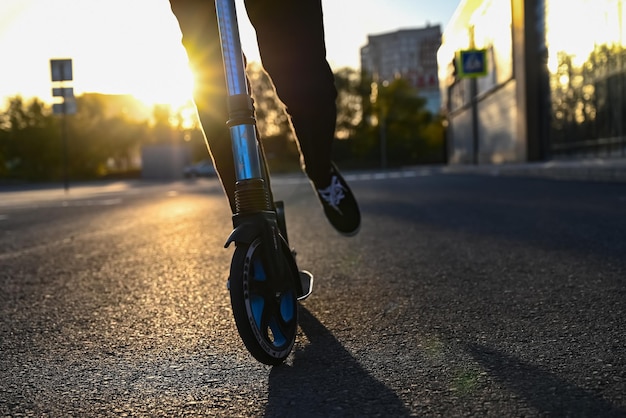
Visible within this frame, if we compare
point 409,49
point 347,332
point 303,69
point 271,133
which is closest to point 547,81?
point 303,69

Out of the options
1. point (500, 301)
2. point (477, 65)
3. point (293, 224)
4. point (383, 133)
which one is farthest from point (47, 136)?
point (500, 301)

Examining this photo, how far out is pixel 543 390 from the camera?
4.58ft

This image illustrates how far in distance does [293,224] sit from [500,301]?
3.32 metres

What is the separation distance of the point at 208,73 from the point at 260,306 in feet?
2.73

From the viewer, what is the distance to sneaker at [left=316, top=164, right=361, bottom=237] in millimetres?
2701

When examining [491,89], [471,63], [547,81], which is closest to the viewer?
[547,81]

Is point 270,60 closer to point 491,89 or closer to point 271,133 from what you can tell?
point 491,89

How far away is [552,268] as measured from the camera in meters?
2.97

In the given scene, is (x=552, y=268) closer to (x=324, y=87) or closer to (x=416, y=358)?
(x=324, y=87)

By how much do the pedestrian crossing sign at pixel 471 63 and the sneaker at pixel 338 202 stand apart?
25.1 meters

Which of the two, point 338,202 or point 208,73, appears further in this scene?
point 338,202

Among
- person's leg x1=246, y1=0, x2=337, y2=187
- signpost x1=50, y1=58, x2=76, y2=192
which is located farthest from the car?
person's leg x1=246, y1=0, x2=337, y2=187

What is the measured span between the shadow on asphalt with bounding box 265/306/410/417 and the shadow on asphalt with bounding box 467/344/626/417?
26cm

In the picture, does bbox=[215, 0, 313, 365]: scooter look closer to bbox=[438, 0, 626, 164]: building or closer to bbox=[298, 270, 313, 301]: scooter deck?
bbox=[298, 270, 313, 301]: scooter deck
